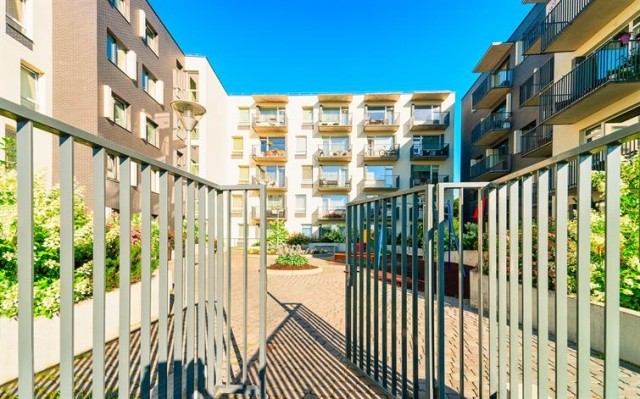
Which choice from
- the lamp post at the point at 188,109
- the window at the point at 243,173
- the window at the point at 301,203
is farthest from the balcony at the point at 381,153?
the lamp post at the point at 188,109

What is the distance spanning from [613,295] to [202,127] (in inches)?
967

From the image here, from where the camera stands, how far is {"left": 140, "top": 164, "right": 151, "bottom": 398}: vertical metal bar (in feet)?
5.49

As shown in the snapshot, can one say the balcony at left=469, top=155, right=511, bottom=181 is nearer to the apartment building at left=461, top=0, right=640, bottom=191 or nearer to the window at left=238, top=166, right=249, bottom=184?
the apartment building at left=461, top=0, right=640, bottom=191

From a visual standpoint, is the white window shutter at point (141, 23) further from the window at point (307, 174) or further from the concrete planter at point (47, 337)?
the window at point (307, 174)

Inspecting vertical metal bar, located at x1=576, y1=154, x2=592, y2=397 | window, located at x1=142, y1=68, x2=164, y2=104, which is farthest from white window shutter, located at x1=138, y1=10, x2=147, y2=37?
vertical metal bar, located at x1=576, y1=154, x2=592, y2=397

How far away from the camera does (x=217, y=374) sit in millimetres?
3061

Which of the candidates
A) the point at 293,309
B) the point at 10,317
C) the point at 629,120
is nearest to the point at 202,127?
the point at 293,309

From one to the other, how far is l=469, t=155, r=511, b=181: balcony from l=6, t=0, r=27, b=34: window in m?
24.7

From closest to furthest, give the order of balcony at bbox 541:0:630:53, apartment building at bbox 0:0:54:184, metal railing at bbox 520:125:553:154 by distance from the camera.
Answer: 1. apartment building at bbox 0:0:54:184
2. balcony at bbox 541:0:630:53
3. metal railing at bbox 520:125:553:154

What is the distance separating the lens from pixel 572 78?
37.4ft

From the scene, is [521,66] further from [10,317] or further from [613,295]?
[10,317]

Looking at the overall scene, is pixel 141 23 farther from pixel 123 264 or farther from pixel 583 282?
pixel 583 282

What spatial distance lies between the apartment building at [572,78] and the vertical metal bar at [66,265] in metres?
9.29

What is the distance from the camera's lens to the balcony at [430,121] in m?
26.8
